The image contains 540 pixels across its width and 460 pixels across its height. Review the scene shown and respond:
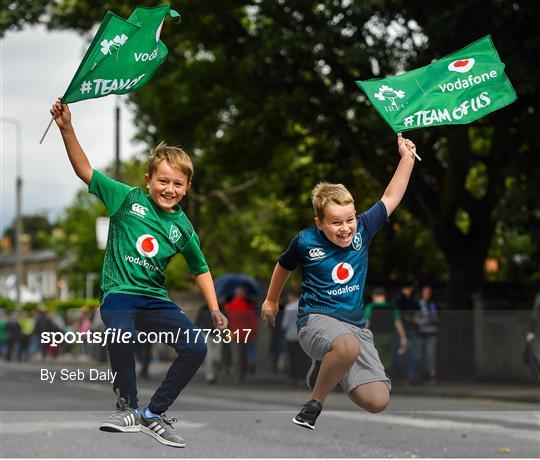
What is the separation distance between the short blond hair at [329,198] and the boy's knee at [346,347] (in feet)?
1.83

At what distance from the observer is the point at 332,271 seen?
515 centimetres

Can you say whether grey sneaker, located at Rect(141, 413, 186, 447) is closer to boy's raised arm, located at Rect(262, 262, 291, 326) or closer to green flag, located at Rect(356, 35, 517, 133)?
boy's raised arm, located at Rect(262, 262, 291, 326)

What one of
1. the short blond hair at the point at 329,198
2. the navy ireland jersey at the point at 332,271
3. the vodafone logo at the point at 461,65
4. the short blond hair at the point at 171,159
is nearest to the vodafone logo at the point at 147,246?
the short blond hair at the point at 171,159

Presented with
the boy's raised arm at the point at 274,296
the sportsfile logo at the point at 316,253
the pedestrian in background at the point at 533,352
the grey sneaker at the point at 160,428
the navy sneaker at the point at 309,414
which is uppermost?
the sportsfile logo at the point at 316,253

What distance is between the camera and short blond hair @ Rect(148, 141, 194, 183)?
4.90 meters

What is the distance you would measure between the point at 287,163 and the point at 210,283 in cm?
4309

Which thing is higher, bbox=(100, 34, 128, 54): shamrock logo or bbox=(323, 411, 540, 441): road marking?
bbox=(100, 34, 128, 54): shamrock logo

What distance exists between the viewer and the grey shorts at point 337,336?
5.11 m

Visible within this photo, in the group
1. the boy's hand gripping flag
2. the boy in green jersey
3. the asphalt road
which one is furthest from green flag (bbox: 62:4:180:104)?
the asphalt road

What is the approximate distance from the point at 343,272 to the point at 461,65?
3.75 ft

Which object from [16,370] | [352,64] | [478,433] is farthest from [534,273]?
[16,370]

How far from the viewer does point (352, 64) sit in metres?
32.3

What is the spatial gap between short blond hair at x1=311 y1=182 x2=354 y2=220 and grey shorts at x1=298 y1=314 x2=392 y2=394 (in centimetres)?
52

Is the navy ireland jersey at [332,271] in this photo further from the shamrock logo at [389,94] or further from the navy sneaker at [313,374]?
the shamrock logo at [389,94]
